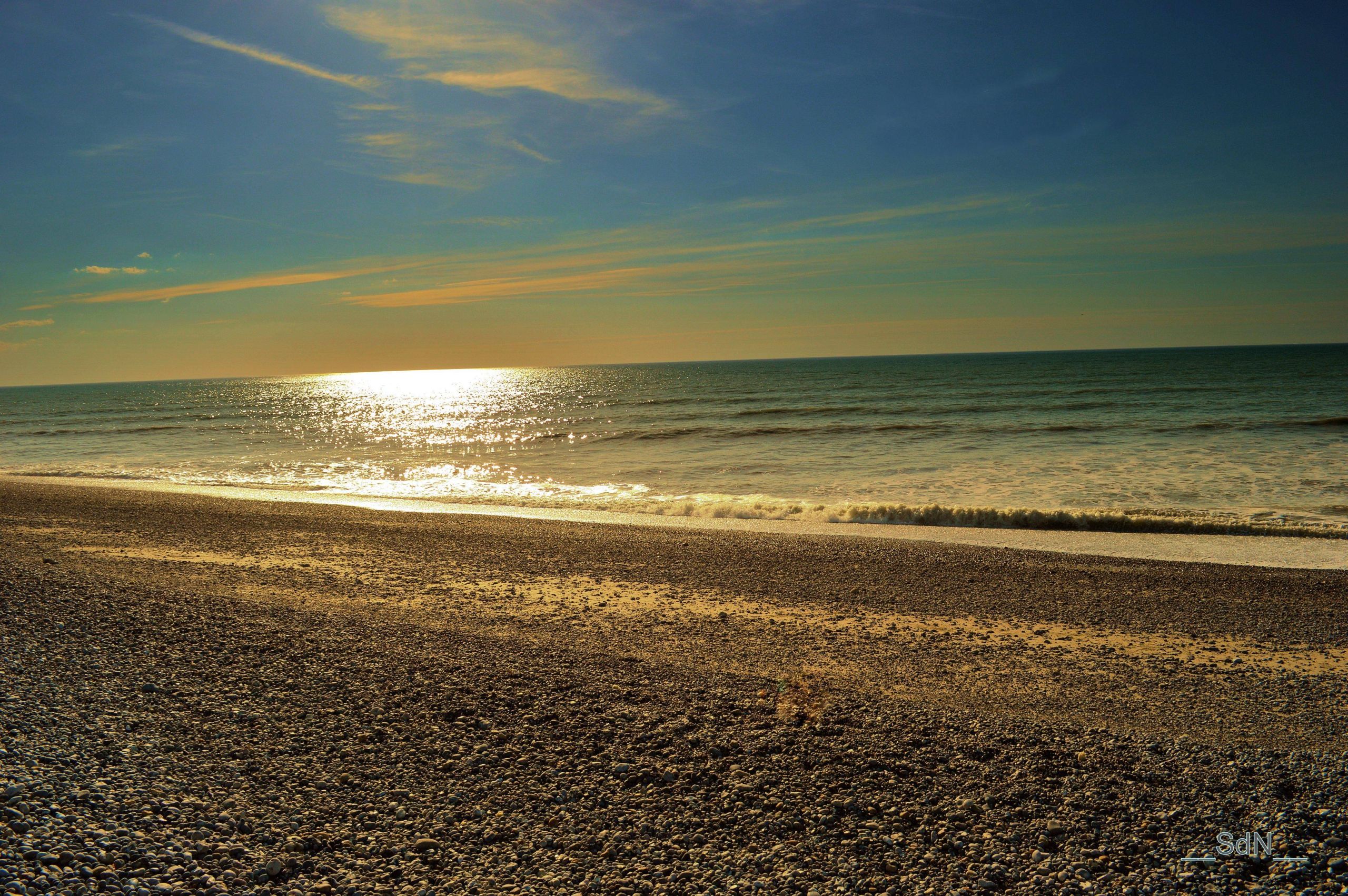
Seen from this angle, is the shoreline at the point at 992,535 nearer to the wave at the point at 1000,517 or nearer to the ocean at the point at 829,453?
the wave at the point at 1000,517

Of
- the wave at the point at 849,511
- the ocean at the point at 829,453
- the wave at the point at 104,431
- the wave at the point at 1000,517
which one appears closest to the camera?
the wave at the point at 1000,517

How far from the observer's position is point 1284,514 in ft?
42.5

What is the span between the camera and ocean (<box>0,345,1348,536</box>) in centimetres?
1480

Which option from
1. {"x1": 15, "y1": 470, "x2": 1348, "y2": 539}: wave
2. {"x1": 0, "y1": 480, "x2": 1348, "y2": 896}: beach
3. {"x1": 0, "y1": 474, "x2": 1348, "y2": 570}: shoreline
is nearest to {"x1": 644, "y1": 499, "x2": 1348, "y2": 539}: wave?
{"x1": 15, "y1": 470, "x2": 1348, "y2": 539}: wave

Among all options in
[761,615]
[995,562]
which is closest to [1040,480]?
[995,562]

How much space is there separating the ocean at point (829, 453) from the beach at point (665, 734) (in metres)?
6.38

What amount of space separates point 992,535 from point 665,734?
9.57 m

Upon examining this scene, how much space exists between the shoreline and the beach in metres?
2.11

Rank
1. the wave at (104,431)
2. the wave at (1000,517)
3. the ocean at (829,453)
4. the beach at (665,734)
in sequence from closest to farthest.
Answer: the beach at (665,734) → the wave at (1000,517) → the ocean at (829,453) → the wave at (104,431)

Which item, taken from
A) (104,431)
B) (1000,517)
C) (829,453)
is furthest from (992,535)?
(104,431)

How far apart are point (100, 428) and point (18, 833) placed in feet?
161

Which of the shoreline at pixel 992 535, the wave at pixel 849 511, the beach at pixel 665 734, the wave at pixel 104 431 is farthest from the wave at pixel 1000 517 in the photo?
the wave at pixel 104 431

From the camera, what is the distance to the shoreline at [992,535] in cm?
1045

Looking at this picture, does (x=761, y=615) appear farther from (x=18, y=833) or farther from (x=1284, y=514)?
(x=1284, y=514)
